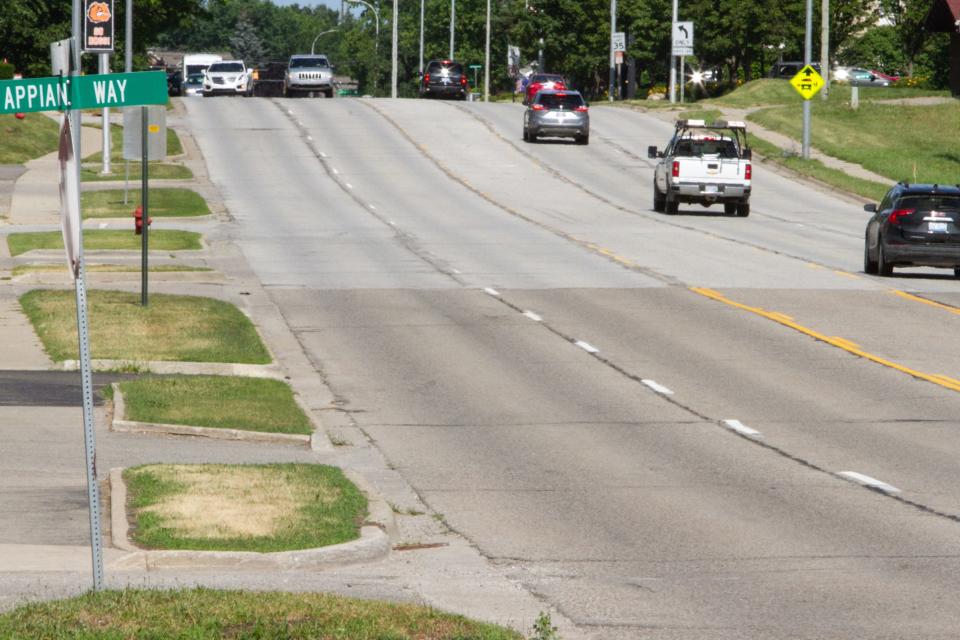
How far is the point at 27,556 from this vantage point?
36.2ft

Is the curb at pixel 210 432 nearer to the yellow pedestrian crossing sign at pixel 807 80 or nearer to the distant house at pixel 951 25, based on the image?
the yellow pedestrian crossing sign at pixel 807 80

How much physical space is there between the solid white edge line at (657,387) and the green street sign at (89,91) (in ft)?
35.7

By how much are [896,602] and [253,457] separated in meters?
6.95

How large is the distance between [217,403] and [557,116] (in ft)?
163

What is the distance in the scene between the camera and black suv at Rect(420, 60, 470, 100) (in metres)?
90.6

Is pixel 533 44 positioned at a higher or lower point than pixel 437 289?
Answer: higher

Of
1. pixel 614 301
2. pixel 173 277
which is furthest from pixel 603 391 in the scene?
pixel 173 277

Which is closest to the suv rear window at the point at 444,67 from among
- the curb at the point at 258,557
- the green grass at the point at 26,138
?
the green grass at the point at 26,138

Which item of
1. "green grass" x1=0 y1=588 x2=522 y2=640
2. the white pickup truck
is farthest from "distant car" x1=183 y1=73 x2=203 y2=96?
"green grass" x1=0 y1=588 x2=522 y2=640

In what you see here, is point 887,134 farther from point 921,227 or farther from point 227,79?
point 921,227

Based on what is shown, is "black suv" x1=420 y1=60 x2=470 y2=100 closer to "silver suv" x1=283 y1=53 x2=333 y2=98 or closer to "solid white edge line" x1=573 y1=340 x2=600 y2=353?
"silver suv" x1=283 y1=53 x2=333 y2=98

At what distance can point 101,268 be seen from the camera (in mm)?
32031

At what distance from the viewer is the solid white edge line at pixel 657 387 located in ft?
64.1

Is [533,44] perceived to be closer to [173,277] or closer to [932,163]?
[932,163]
